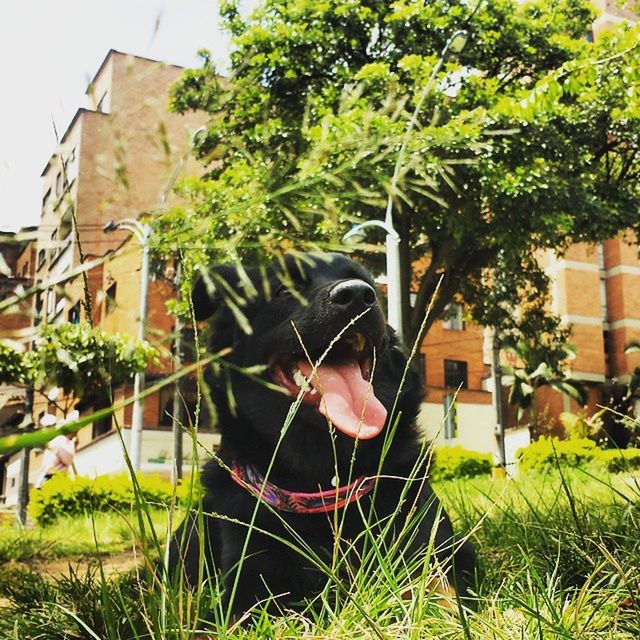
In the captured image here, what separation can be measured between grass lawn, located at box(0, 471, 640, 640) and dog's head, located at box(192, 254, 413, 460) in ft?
2.00

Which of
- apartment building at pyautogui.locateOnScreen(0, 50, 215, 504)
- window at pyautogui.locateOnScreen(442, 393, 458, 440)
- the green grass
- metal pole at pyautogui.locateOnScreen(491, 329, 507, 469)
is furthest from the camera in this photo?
metal pole at pyautogui.locateOnScreen(491, 329, 507, 469)

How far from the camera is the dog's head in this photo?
294 cm

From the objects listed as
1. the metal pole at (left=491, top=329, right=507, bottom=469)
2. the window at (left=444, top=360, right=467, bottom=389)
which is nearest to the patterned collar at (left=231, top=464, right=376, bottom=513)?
the metal pole at (left=491, top=329, right=507, bottom=469)

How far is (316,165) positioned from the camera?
5.26 ft

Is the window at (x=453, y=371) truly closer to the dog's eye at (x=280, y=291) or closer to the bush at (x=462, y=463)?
the bush at (x=462, y=463)

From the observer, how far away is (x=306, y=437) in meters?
3.19

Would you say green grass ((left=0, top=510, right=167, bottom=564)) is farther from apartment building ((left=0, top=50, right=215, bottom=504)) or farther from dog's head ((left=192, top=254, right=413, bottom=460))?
apartment building ((left=0, top=50, right=215, bottom=504))

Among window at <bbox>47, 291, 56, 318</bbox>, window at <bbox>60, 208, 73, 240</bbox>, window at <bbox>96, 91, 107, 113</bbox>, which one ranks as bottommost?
window at <bbox>47, 291, 56, 318</bbox>

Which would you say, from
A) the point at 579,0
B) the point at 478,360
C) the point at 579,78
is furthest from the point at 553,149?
the point at 478,360

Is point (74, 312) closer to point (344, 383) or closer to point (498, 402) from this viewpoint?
point (344, 383)

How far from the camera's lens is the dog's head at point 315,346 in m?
2.94

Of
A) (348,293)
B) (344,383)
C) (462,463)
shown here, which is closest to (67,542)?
(344,383)

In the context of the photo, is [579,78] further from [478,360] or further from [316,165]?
[478,360]

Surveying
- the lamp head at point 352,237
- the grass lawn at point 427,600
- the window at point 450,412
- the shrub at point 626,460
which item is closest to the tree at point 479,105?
the window at point 450,412
